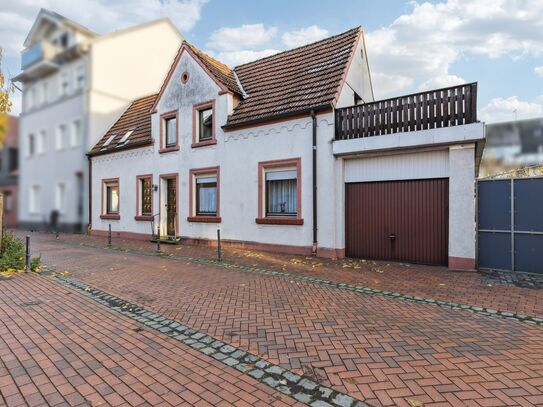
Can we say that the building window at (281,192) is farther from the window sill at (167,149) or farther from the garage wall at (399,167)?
the window sill at (167,149)

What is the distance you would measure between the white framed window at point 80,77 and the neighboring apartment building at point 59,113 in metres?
0.01

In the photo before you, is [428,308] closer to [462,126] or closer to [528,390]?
[528,390]

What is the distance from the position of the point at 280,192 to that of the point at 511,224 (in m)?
6.71

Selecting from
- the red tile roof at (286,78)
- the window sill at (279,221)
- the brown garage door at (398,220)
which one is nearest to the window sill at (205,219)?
the window sill at (279,221)

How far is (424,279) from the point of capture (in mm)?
7551

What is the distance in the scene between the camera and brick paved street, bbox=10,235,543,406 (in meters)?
3.18

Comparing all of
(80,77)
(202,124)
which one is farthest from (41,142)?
(202,124)

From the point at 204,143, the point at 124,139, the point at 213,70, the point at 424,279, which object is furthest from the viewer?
the point at 124,139

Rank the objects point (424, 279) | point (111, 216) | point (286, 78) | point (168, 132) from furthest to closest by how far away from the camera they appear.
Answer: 1. point (111, 216)
2. point (168, 132)
3. point (286, 78)
4. point (424, 279)

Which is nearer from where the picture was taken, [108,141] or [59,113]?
[59,113]

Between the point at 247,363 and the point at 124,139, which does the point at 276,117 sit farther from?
the point at 124,139

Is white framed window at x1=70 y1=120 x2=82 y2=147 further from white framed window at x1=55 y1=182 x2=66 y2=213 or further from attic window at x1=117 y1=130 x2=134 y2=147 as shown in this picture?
attic window at x1=117 y1=130 x2=134 y2=147

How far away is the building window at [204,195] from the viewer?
13.4m

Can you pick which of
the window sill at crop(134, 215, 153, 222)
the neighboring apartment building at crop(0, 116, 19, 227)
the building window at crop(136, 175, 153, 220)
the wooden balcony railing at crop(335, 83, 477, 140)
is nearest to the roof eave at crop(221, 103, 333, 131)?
the wooden balcony railing at crop(335, 83, 477, 140)
